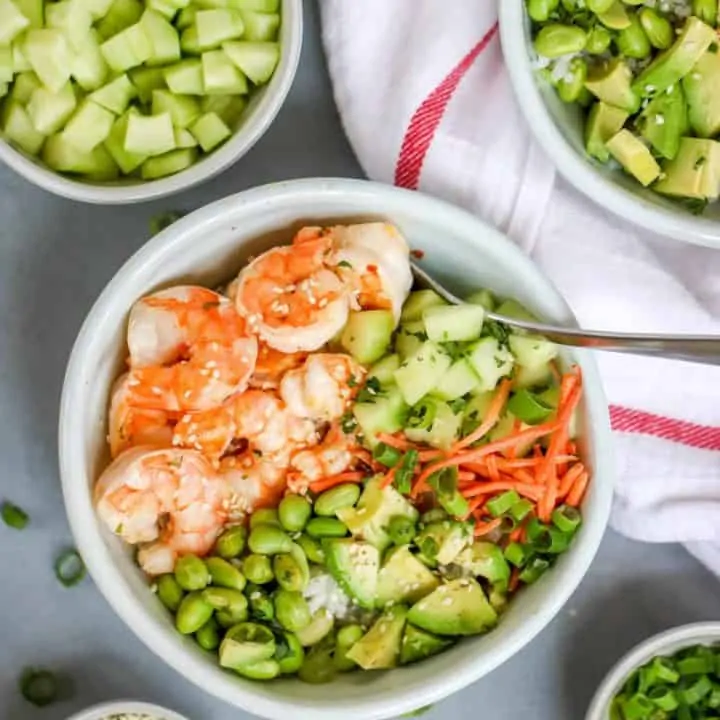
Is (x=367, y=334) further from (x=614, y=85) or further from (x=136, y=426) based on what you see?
(x=614, y=85)

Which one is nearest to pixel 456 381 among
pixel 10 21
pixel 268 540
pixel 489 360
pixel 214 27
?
pixel 489 360

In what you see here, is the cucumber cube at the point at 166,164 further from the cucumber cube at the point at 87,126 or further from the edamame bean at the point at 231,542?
the edamame bean at the point at 231,542

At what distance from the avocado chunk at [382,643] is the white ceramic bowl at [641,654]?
28 centimetres

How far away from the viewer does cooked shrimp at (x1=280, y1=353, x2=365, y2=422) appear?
144 centimetres

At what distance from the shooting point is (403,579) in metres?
1.50

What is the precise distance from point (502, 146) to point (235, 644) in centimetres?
60

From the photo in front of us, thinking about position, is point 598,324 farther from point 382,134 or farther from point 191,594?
point 191,594

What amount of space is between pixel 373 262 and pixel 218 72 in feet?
0.91

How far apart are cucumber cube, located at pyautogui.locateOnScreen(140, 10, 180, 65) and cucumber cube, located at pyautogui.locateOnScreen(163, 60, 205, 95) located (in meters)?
0.01

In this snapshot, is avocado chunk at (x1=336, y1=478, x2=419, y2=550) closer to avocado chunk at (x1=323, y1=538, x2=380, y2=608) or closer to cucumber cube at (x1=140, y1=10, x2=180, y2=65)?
avocado chunk at (x1=323, y1=538, x2=380, y2=608)

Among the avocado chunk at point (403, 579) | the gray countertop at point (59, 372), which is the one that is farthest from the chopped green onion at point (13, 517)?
the avocado chunk at point (403, 579)

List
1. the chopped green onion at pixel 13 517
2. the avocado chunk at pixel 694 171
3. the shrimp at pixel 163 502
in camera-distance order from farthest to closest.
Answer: the chopped green onion at pixel 13 517
the avocado chunk at pixel 694 171
the shrimp at pixel 163 502

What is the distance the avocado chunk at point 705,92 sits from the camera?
4.95 ft

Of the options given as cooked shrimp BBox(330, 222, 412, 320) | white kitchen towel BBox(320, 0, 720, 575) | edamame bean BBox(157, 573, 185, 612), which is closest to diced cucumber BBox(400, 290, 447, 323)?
cooked shrimp BBox(330, 222, 412, 320)
